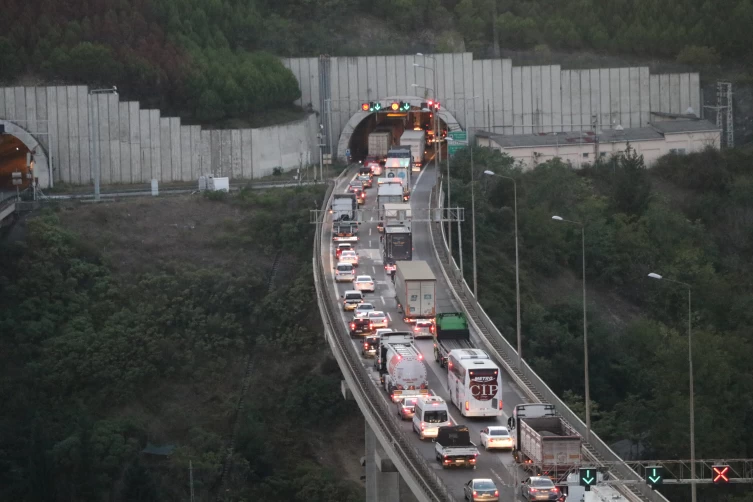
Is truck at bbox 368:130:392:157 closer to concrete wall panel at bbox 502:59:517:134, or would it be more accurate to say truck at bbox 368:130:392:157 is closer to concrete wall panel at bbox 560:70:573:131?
concrete wall panel at bbox 502:59:517:134

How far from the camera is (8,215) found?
92938mm

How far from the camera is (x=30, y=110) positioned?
332 feet

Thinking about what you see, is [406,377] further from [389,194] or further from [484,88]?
[484,88]

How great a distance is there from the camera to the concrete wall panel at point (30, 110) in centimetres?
10094

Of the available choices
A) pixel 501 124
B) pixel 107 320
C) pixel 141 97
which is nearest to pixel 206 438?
pixel 107 320

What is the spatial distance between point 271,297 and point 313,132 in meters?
26.7

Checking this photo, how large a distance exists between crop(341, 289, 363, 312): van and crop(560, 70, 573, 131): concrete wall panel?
4217 cm

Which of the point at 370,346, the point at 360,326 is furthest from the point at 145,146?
the point at 370,346

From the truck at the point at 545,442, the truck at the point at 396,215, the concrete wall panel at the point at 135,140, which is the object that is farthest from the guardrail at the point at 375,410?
the concrete wall panel at the point at 135,140

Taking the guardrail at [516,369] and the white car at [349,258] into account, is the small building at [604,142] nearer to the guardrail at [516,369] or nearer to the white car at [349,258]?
the guardrail at [516,369]

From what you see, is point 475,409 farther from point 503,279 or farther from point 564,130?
point 564,130

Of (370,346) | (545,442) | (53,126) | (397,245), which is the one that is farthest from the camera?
(53,126)

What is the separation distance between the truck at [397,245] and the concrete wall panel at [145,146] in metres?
24.6

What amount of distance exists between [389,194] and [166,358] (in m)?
16.8
